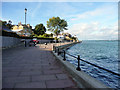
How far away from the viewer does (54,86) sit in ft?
10.7

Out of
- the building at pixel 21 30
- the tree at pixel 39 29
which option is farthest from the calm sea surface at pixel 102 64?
the tree at pixel 39 29

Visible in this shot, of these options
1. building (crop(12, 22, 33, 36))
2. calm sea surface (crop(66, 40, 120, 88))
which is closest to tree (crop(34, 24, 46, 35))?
building (crop(12, 22, 33, 36))

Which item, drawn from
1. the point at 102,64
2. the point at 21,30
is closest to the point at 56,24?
the point at 21,30

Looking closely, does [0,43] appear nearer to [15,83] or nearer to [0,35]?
[0,35]

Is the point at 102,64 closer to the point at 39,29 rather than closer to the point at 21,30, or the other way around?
the point at 21,30

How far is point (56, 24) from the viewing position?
205 feet

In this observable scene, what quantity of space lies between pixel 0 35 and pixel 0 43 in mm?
1235

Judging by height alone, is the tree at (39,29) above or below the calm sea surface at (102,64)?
above

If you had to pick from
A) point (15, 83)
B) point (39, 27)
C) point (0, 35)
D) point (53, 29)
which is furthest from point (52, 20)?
point (15, 83)

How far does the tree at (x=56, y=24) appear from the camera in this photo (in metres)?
62.3

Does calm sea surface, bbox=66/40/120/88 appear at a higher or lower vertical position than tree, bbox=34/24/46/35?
lower

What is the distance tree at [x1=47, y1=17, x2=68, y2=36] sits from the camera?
204ft

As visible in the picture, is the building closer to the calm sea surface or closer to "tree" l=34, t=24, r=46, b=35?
"tree" l=34, t=24, r=46, b=35

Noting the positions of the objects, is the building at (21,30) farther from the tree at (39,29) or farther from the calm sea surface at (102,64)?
the calm sea surface at (102,64)
